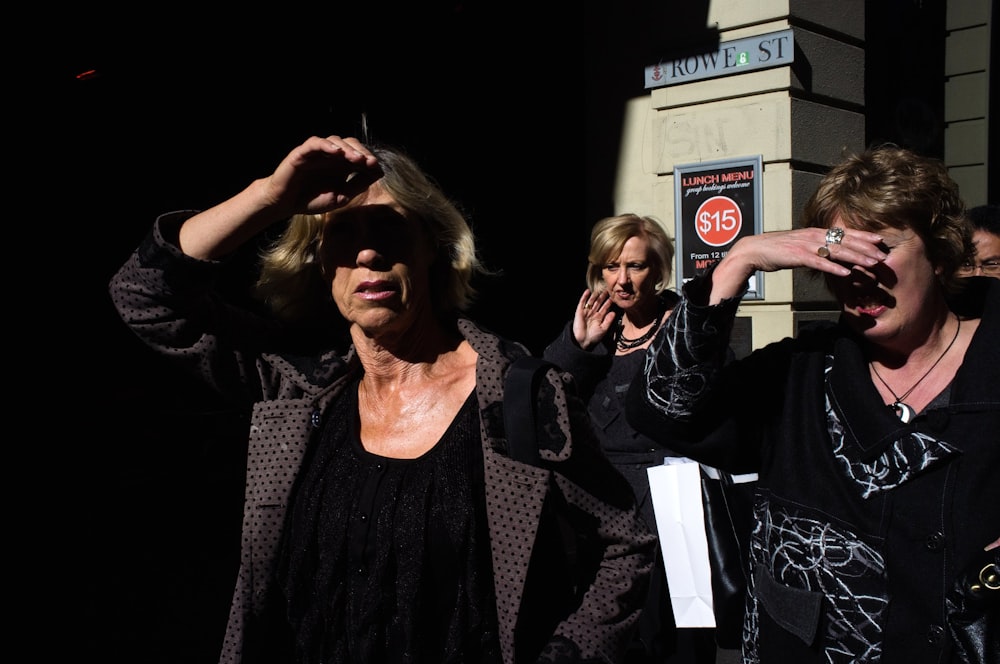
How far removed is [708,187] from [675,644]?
153 inches

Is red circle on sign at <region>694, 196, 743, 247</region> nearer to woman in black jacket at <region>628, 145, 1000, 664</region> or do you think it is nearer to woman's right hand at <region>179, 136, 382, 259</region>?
woman in black jacket at <region>628, 145, 1000, 664</region>

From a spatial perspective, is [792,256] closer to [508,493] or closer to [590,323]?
[508,493]

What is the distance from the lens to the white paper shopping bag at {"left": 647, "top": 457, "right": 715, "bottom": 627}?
11.2 ft

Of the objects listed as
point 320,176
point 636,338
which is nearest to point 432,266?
point 320,176

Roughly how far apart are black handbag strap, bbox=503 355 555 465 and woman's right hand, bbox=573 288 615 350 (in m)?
2.11

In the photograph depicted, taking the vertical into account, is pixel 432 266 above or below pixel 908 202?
below

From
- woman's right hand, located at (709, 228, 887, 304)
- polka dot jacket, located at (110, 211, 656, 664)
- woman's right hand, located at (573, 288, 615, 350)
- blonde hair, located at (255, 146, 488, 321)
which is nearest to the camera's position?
polka dot jacket, located at (110, 211, 656, 664)

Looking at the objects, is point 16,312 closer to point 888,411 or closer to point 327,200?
point 327,200

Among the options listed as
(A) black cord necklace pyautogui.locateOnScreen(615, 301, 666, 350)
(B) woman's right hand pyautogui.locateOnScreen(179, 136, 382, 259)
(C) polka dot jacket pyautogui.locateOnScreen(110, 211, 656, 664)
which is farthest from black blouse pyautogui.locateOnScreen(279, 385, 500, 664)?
(A) black cord necklace pyautogui.locateOnScreen(615, 301, 666, 350)

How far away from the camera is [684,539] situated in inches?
137

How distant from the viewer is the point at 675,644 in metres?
3.87

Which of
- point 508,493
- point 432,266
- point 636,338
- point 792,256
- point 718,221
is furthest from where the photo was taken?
point 718,221

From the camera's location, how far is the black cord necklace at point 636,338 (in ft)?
14.1

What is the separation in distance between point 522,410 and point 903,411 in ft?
3.08
